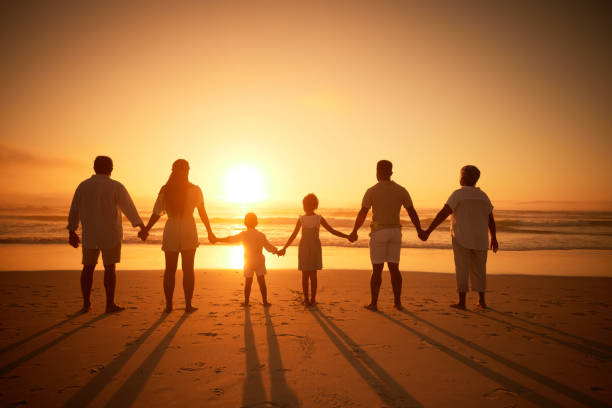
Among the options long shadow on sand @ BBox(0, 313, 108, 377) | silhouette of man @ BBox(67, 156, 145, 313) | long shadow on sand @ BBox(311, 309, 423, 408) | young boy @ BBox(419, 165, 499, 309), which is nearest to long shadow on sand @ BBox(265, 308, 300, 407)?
long shadow on sand @ BBox(311, 309, 423, 408)

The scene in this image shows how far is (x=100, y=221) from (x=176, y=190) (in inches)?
51.2

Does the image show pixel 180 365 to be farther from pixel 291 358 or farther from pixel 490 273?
pixel 490 273

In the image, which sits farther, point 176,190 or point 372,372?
point 176,190

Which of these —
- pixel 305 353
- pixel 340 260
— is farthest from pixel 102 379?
pixel 340 260

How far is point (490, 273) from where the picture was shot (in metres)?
10.0

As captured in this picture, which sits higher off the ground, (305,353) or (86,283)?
(86,283)

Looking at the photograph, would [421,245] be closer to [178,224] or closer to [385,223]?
[385,223]

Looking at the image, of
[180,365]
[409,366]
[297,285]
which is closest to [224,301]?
[297,285]

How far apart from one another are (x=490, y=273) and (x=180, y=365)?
9426mm

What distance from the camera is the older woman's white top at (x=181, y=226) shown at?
561cm

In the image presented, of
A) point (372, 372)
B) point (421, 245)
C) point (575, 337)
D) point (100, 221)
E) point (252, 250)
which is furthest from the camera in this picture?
point (421, 245)

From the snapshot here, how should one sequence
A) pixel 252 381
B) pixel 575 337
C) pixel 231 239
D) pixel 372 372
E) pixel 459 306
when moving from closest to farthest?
pixel 252 381 → pixel 372 372 → pixel 575 337 → pixel 459 306 → pixel 231 239

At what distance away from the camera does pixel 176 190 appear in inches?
223

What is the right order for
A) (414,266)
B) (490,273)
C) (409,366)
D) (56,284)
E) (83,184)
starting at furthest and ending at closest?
(414,266) < (490,273) < (56,284) < (83,184) < (409,366)
